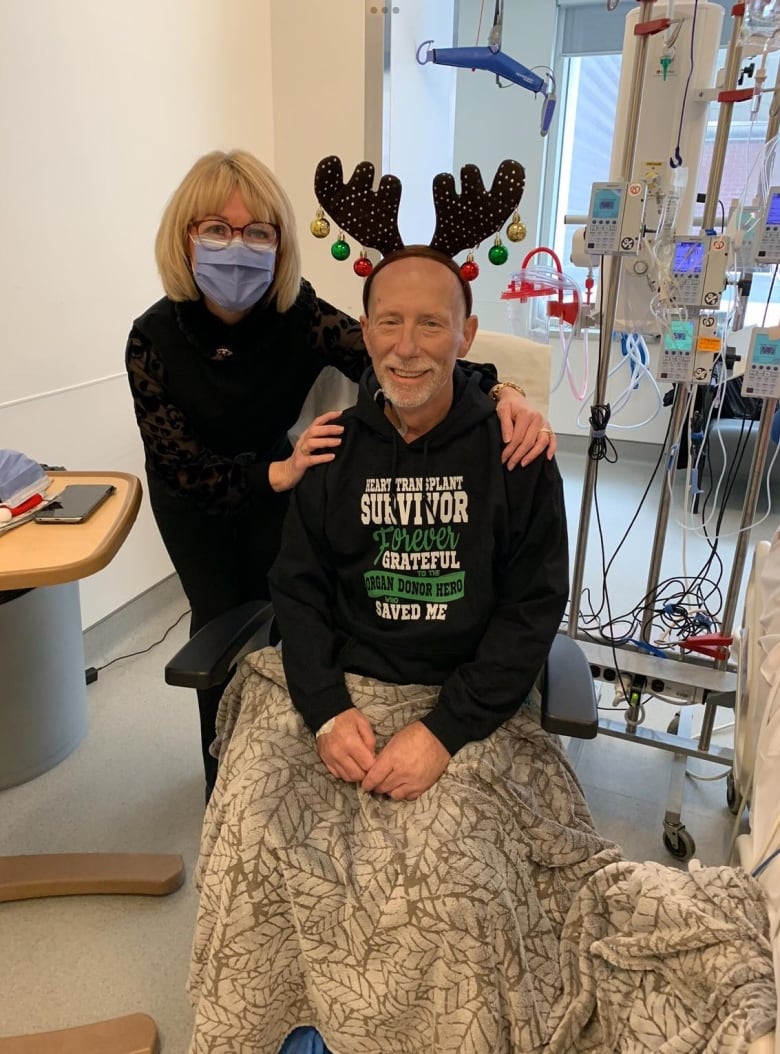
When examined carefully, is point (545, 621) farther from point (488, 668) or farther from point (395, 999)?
point (395, 999)

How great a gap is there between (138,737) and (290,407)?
1129mm

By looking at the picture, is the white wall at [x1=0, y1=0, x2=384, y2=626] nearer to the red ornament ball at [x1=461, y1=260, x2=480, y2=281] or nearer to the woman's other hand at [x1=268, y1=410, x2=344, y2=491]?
the red ornament ball at [x1=461, y1=260, x2=480, y2=281]

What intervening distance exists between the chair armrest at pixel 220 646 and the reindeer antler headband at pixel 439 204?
714 mm

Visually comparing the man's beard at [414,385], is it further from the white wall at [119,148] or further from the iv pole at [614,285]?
the white wall at [119,148]

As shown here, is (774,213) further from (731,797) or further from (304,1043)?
(304,1043)

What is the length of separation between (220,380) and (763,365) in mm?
1107

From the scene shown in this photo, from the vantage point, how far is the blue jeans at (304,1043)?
1233 mm

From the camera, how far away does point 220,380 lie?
5.22ft

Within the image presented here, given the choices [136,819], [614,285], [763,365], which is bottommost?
[136,819]

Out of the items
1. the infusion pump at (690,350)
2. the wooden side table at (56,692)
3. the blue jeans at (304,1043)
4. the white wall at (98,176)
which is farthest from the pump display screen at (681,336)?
the white wall at (98,176)

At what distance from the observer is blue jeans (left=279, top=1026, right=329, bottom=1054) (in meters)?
1.23

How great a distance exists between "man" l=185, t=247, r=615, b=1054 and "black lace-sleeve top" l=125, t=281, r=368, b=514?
24 centimetres

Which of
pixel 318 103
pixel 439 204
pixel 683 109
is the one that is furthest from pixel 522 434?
pixel 318 103

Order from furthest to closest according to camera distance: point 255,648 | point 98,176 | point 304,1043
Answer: point 98,176, point 255,648, point 304,1043
